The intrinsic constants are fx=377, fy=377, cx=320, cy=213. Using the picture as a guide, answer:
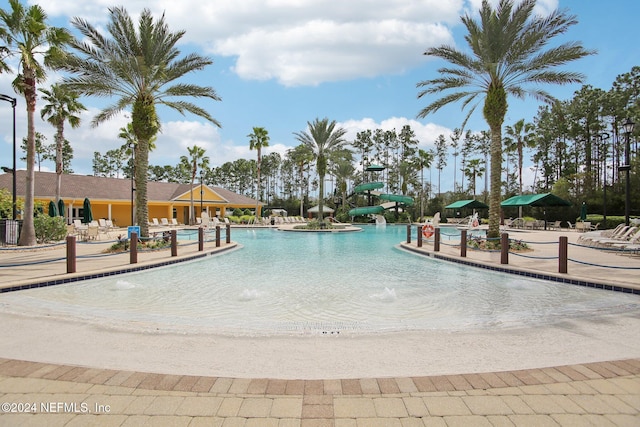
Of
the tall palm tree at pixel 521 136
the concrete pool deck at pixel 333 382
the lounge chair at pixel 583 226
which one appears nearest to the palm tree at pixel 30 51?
the concrete pool deck at pixel 333 382

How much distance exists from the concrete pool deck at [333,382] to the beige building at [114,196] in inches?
1155

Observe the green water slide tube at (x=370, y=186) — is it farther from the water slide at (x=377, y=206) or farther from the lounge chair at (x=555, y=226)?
the lounge chair at (x=555, y=226)

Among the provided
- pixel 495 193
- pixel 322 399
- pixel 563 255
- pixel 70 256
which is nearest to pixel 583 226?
pixel 495 193

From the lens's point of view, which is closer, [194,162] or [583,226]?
[583,226]

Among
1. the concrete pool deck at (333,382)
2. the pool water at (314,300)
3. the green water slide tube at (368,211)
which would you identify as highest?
the green water slide tube at (368,211)

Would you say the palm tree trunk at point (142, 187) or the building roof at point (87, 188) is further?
the building roof at point (87, 188)

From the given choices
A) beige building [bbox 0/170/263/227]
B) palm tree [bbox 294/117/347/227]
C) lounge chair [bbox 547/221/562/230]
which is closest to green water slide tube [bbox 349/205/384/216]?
palm tree [bbox 294/117/347/227]

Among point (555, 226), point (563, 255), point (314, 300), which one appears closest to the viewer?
point (314, 300)

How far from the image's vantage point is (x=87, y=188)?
109 ft

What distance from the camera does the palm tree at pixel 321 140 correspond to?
31.2 meters

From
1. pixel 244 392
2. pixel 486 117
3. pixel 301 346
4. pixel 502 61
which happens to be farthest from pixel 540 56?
pixel 244 392

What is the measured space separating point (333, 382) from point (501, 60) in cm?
1546

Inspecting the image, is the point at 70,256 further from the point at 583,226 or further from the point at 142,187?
the point at 583,226

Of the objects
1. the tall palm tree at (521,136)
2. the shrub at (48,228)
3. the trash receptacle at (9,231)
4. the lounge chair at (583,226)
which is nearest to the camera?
the trash receptacle at (9,231)
